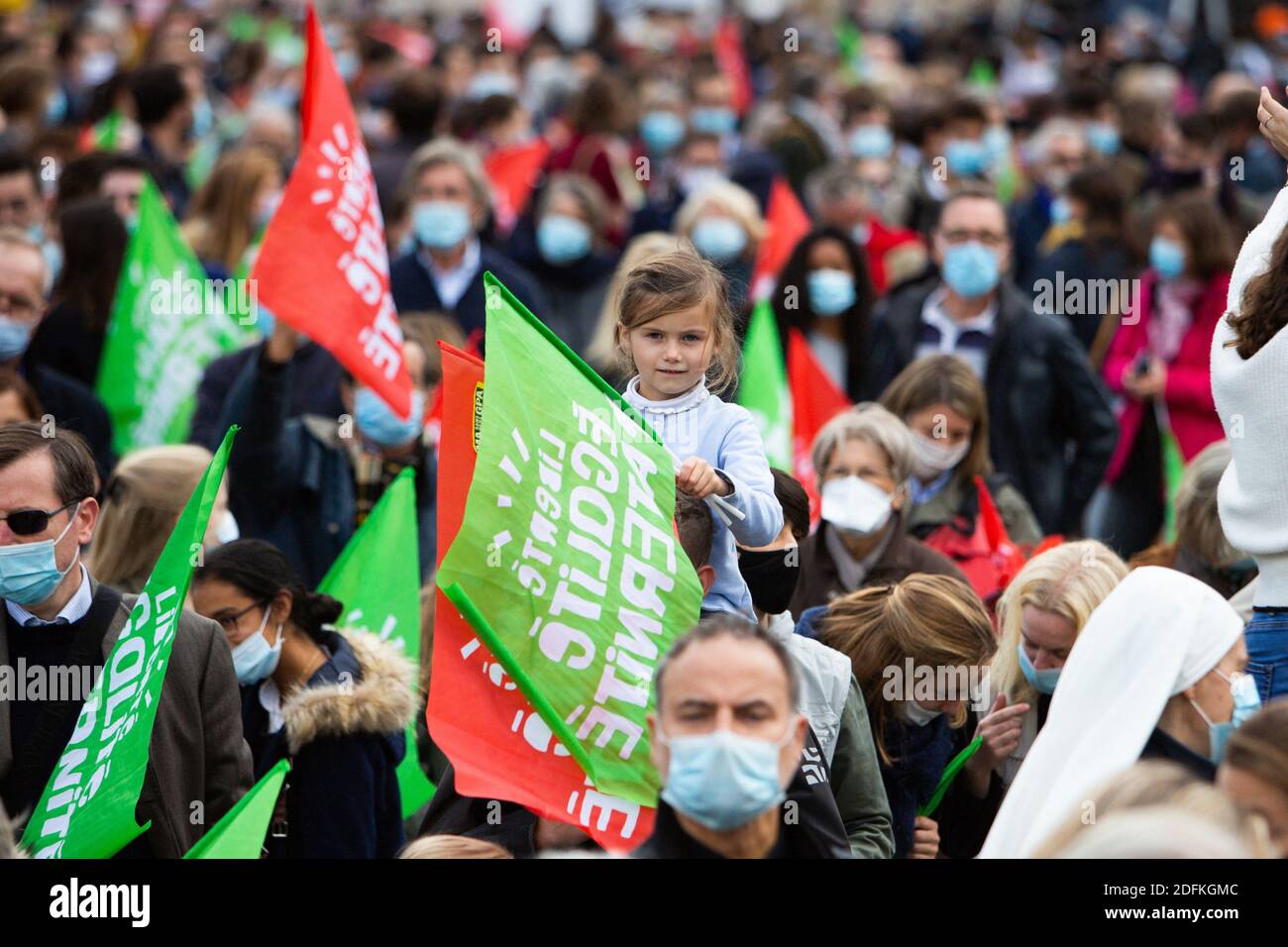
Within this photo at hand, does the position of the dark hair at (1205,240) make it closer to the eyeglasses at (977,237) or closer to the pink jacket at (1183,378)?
the pink jacket at (1183,378)

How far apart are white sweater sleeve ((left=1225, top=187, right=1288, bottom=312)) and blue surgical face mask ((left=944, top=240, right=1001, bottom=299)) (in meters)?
4.12

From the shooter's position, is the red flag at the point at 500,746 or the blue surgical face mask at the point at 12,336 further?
the blue surgical face mask at the point at 12,336

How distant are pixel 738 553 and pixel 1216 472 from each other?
215cm

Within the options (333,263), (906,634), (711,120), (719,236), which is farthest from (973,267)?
(711,120)

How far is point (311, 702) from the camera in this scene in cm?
543

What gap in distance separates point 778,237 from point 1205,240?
323cm

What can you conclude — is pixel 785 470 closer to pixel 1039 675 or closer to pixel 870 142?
pixel 1039 675

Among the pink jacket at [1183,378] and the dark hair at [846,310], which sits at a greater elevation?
the dark hair at [846,310]

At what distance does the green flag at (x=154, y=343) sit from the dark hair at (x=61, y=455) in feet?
10.8

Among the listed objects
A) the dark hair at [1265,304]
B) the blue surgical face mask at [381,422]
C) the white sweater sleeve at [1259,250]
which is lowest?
the blue surgical face mask at [381,422]

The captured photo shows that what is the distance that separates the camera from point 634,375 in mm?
5414

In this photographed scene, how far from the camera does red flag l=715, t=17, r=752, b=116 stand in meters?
19.8

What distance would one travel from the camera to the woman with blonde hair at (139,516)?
6164mm

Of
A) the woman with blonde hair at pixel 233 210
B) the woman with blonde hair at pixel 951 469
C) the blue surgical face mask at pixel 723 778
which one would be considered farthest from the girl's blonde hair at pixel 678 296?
the woman with blonde hair at pixel 233 210
